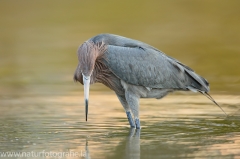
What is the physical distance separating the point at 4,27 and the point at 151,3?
4.73m

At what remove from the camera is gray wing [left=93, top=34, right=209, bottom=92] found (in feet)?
31.2

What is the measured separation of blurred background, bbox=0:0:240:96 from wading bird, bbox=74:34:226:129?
3046 millimetres

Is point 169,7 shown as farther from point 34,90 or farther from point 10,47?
point 34,90

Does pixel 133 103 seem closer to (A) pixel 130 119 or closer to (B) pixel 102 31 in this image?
(A) pixel 130 119

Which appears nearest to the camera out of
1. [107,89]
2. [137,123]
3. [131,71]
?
[137,123]

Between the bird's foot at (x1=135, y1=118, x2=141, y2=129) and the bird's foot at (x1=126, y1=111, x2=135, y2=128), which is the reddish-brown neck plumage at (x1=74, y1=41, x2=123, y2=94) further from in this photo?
the bird's foot at (x1=135, y1=118, x2=141, y2=129)

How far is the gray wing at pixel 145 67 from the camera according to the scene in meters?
9.52

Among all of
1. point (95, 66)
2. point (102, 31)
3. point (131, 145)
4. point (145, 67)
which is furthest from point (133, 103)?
point (102, 31)

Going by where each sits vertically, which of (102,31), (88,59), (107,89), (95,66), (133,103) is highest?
(88,59)

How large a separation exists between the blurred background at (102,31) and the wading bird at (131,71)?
305 centimetres

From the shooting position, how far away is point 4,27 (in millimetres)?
20266

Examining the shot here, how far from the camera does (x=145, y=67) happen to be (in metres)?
9.77

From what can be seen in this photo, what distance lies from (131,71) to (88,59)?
0.70 meters

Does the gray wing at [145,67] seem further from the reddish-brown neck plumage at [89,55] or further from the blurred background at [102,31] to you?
the blurred background at [102,31]
